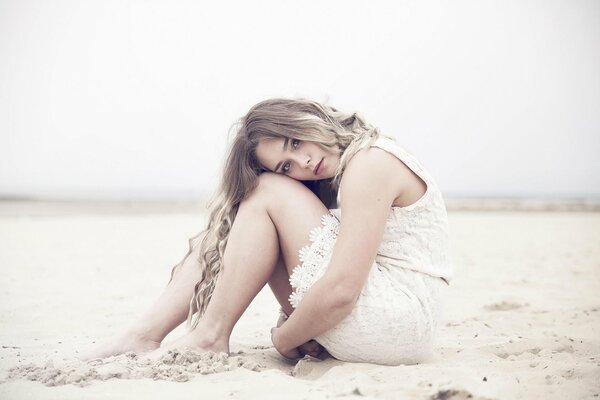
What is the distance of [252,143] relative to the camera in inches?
93.5

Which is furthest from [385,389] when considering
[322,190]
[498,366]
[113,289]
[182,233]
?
[182,233]

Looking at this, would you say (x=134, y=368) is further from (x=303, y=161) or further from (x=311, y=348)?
(x=303, y=161)

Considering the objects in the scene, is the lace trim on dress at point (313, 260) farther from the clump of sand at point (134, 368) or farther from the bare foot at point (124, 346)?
the bare foot at point (124, 346)

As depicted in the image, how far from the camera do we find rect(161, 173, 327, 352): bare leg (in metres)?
2.11

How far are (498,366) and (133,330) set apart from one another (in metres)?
1.47

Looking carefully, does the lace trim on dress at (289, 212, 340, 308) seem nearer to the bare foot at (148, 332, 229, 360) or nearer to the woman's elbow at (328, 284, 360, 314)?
the woman's elbow at (328, 284, 360, 314)

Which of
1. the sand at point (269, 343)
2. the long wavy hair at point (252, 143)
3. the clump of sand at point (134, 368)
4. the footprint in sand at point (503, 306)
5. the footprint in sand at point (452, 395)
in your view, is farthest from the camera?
the footprint in sand at point (503, 306)

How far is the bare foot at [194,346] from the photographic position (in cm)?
212

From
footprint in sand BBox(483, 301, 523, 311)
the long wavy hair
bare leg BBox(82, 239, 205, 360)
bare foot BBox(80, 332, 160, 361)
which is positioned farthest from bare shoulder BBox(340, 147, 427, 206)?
footprint in sand BBox(483, 301, 523, 311)

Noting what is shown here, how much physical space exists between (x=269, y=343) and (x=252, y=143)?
982 millimetres

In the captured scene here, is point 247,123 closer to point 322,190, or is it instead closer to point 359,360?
point 322,190

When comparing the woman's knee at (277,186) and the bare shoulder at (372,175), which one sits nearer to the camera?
the bare shoulder at (372,175)

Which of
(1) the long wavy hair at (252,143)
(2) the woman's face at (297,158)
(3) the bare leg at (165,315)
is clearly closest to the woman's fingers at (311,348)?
(1) the long wavy hair at (252,143)

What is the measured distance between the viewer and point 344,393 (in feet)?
5.30
